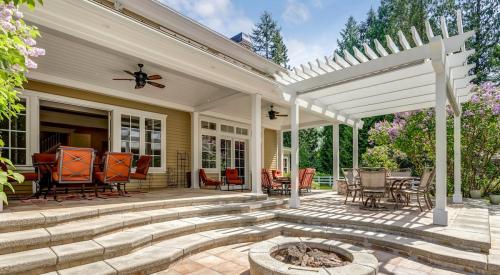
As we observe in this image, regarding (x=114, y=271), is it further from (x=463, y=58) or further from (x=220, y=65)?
(x=463, y=58)

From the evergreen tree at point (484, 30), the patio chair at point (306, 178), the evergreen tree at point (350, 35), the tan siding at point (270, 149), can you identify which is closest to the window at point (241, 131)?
the tan siding at point (270, 149)

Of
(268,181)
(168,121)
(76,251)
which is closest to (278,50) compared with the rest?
(168,121)

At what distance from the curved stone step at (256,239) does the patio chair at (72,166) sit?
7.29 feet

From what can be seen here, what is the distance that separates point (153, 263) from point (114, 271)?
0.40 meters

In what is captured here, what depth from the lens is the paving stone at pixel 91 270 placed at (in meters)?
2.68

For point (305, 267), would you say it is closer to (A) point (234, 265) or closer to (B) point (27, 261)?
(A) point (234, 265)

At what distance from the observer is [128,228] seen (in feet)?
12.4

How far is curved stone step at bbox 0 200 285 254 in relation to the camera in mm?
2841

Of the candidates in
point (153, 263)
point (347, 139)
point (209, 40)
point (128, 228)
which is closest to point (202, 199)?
point (128, 228)

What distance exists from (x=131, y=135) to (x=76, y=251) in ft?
16.4

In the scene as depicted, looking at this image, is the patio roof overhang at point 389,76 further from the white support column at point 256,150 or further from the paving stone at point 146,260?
the paving stone at point 146,260

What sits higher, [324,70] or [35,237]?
[324,70]

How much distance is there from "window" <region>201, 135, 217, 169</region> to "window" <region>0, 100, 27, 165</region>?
462 cm

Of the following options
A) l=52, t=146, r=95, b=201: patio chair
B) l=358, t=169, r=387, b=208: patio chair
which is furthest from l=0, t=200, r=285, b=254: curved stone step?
l=358, t=169, r=387, b=208: patio chair
